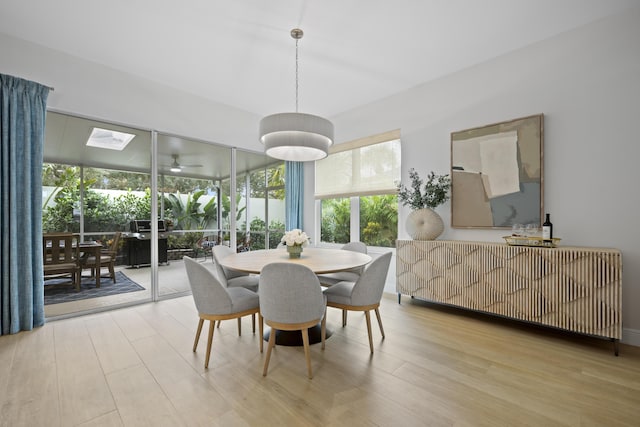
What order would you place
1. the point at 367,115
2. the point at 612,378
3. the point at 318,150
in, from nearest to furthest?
the point at 612,378 → the point at 318,150 → the point at 367,115

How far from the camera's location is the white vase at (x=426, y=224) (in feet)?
11.1

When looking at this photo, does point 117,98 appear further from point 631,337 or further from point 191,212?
point 631,337

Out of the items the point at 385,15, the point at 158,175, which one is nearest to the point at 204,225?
the point at 158,175

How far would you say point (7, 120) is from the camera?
2676 mm

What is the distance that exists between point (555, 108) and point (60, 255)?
5.71 meters

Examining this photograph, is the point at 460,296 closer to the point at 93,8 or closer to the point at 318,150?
the point at 318,150

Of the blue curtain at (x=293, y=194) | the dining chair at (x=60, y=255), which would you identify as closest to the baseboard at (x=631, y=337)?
the blue curtain at (x=293, y=194)

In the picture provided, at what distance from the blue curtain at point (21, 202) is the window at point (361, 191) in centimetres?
376

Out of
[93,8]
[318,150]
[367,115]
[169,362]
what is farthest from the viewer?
[367,115]

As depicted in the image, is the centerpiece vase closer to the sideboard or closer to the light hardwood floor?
the light hardwood floor

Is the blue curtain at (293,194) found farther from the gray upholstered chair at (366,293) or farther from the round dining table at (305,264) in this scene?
the gray upholstered chair at (366,293)

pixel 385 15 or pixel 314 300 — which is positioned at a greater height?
pixel 385 15

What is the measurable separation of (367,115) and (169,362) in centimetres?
411

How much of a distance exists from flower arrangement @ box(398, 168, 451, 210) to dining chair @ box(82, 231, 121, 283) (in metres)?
4.00
